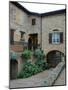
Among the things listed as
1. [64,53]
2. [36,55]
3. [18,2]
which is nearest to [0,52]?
[36,55]

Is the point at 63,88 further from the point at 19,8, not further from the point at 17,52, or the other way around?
the point at 19,8

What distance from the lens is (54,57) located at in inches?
109

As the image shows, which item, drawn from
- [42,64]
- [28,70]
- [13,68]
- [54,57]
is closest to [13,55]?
[13,68]

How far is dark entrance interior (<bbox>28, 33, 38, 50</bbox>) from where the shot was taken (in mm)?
2701

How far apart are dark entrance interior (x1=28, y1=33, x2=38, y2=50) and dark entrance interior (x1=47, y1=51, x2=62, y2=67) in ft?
0.66

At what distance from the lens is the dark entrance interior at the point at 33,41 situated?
106 inches

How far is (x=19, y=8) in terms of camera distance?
2.63 metres

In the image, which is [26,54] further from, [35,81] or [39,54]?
Result: [35,81]

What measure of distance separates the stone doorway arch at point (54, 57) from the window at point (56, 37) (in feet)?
0.40

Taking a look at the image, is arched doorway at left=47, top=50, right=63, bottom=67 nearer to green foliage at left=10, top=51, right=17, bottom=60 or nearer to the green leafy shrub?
the green leafy shrub

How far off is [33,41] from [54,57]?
1.08 ft

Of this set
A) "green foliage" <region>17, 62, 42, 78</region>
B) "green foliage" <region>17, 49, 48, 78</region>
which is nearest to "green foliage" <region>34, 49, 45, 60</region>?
"green foliage" <region>17, 49, 48, 78</region>

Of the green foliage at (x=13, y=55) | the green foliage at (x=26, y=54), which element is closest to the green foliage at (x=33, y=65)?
the green foliage at (x=26, y=54)

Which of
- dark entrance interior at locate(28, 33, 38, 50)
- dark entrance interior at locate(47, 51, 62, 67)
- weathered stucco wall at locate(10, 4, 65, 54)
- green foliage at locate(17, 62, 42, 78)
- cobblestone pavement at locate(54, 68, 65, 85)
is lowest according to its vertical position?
cobblestone pavement at locate(54, 68, 65, 85)
